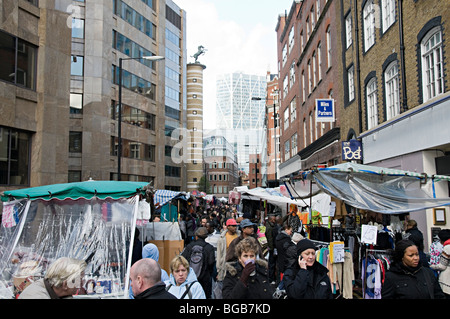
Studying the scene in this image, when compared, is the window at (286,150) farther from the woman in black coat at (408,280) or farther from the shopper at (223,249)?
the woman in black coat at (408,280)

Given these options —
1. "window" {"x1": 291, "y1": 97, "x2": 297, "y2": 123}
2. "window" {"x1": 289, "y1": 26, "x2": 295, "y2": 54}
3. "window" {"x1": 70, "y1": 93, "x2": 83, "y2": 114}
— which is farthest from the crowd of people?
"window" {"x1": 289, "y1": 26, "x2": 295, "y2": 54}

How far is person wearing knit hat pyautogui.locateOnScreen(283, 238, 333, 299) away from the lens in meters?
4.46

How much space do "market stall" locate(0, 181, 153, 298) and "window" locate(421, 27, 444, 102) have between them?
9.92 metres

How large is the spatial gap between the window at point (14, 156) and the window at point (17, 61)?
82.3 inches

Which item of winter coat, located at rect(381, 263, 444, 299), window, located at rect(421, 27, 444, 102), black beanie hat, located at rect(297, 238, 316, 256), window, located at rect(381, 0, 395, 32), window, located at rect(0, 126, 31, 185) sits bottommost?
winter coat, located at rect(381, 263, 444, 299)

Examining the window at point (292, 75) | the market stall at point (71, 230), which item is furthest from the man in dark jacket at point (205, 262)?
the window at point (292, 75)

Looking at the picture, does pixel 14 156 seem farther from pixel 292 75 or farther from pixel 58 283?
pixel 292 75

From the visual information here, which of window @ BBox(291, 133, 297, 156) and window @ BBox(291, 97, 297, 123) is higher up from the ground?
window @ BBox(291, 97, 297, 123)

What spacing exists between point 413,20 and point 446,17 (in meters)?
2.33

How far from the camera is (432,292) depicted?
4562 millimetres

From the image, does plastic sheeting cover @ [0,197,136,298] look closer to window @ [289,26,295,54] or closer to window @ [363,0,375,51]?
window @ [363,0,375,51]

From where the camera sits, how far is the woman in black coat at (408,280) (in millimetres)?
4504

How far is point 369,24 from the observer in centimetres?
1864
